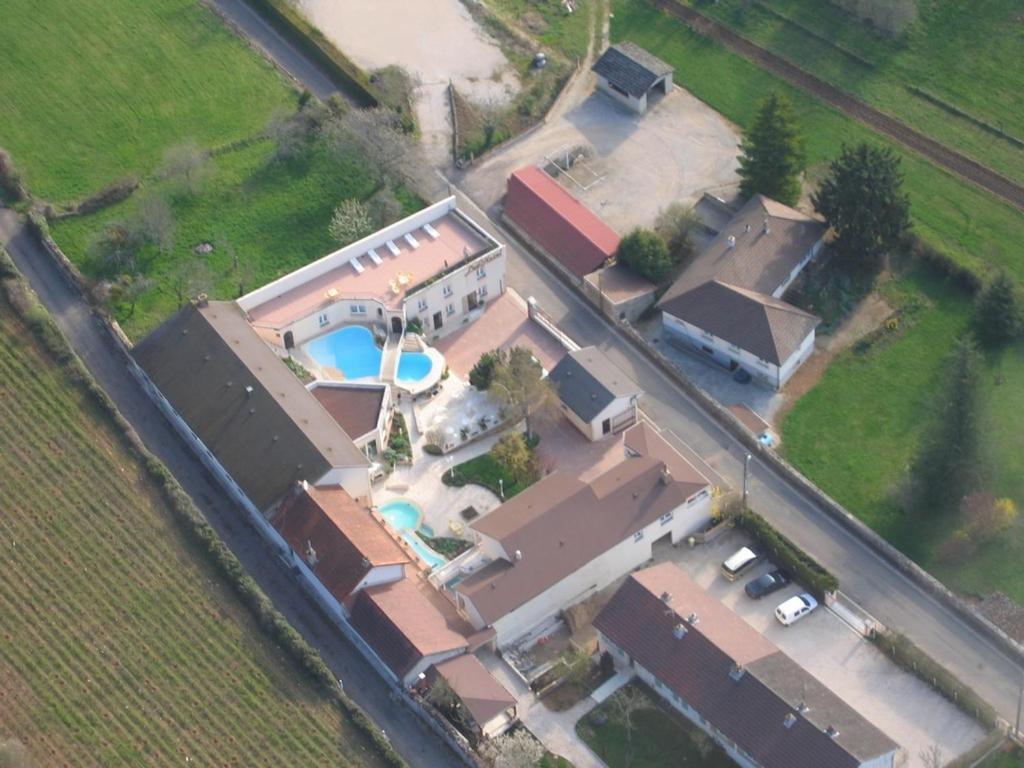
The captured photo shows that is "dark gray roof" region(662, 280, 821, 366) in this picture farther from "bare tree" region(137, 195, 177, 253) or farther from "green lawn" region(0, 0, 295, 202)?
"green lawn" region(0, 0, 295, 202)

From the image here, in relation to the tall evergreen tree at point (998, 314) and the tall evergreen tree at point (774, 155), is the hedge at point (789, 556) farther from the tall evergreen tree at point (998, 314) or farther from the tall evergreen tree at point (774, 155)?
the tall evergreen tree at point (774, 155)

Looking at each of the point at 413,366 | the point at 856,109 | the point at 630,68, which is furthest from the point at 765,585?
the point at 630,68

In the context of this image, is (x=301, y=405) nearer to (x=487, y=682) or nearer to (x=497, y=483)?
(x=497, y=483)

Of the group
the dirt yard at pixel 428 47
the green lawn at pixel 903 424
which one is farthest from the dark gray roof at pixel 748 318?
the dirt yard at pixel 428 47

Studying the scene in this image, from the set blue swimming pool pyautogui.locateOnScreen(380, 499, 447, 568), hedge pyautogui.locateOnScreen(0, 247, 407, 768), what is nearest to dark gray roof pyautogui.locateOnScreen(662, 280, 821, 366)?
blue swimming pool pyautogui.locateOnScreen(380, 499, 447, 568)

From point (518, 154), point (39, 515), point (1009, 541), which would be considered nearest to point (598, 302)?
point (518, 154)

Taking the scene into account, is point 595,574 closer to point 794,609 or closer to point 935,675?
point 794,609
